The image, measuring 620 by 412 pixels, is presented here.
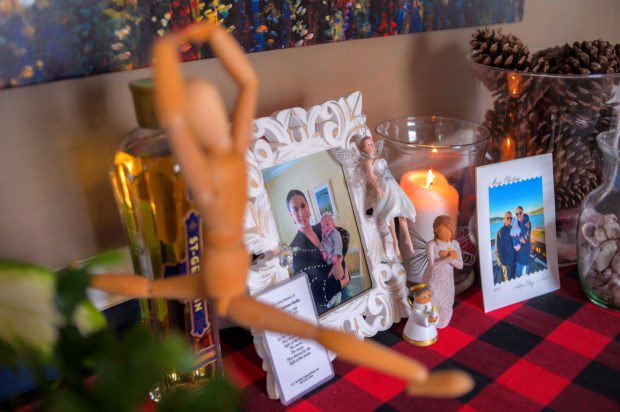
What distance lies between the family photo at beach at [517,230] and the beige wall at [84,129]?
0.79ft

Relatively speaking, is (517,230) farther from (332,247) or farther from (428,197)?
(332,247)

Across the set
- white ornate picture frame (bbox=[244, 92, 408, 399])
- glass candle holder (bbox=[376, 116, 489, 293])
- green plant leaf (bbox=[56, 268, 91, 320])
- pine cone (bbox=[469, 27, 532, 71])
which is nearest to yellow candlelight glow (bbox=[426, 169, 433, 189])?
glass candle holder (bbox=[376, 116, 489, 293])

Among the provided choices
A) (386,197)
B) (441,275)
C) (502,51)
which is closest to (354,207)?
(386,197)

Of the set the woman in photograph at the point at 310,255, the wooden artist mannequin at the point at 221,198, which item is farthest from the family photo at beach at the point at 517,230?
the wooden artist mannequin at the point at 221,198

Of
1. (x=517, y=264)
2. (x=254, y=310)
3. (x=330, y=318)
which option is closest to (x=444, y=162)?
(x=517, y=264)

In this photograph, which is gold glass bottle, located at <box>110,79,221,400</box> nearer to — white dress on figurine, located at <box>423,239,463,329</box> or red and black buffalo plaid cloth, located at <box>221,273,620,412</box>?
red and black buffalo plaid cloth, located at <box>221,273,620,412</box>

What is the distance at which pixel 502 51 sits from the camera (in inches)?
32.5

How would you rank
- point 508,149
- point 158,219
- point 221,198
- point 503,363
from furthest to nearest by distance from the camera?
point 508,149, point 503,363, point 158,219, point 221,198

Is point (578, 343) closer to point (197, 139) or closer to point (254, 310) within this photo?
point (254, 310)

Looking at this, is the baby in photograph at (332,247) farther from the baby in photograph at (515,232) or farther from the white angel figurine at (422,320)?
the baby in photograph at (515,232)

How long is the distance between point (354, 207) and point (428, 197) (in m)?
0.13

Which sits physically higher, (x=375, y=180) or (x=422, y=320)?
(x=375, y=180)

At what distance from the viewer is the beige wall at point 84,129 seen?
21.8 inches

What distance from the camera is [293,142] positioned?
640mm
